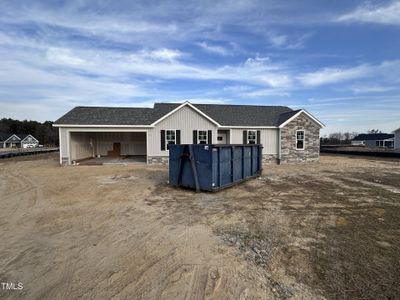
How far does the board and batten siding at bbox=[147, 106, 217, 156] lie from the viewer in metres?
19.6

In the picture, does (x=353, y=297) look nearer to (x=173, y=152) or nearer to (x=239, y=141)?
(x=173, y=152)

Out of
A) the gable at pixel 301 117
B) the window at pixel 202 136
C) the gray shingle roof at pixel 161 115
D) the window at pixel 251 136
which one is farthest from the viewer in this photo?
the window at pixel 251 136

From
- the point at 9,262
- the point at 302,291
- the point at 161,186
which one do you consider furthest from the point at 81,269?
the point at 161,186

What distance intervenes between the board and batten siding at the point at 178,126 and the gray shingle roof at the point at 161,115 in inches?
41.0

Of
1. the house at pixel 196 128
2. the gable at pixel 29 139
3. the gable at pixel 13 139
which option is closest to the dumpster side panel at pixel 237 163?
the house at pixel 196 128

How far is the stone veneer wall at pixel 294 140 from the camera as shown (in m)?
21.2

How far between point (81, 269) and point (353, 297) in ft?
13.1

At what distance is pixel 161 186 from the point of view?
36.3ft

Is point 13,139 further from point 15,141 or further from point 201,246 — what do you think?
point 201,246

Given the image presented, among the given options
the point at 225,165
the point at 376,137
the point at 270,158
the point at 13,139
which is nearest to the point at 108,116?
the point at 225,165

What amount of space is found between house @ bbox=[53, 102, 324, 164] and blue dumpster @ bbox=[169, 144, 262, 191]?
8.64m

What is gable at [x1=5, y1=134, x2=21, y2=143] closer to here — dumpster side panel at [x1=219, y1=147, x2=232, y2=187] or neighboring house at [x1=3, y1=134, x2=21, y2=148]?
neighboring house at [x1=3, y1=134, x2=21, y2=148]

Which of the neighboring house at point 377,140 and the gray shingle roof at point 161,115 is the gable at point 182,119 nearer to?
the gray shingle roof at point 161,115

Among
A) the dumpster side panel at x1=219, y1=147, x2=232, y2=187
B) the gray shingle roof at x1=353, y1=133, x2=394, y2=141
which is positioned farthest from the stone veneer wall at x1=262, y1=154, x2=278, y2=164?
the gray shingle roof at x1=353, y1=133, x2=394, y2=141
